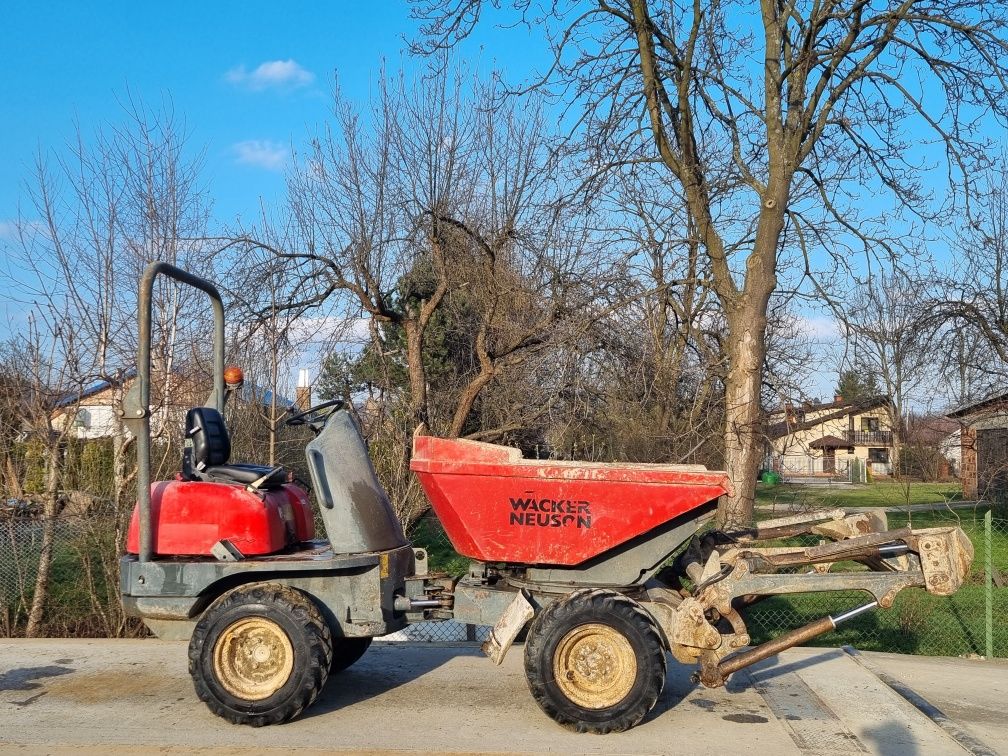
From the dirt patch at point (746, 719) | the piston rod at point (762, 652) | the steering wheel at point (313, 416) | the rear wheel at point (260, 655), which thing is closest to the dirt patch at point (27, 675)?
the rear wheel at point (260, 655)

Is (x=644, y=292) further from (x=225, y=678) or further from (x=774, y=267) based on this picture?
(x=225, y=678)

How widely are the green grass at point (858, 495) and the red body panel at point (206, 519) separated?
7.95 m

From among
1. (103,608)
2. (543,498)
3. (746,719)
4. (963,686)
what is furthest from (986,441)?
(103,608)

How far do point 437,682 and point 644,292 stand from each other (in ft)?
15.8

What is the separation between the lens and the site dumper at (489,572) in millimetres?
5590

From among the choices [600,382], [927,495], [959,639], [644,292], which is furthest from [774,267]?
[927,495]

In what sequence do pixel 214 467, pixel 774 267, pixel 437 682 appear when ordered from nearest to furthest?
Answer: pixel 214 467
pixel 437 682
pixel 774 267

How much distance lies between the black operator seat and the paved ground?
4.80 feet

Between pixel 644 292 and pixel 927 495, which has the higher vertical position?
pixel 644 292

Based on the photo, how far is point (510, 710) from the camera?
603 cm

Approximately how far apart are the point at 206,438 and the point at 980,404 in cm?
1446

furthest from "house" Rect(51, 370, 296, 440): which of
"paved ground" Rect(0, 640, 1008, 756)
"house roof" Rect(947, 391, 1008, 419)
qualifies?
"house roof" Rect(947, 391, 1008, 419)

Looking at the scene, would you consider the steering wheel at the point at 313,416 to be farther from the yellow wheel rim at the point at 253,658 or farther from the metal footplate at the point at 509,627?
the metal footplate at the point at 509,627

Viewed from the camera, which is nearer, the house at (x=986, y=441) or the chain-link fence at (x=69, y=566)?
the chain-link fence at (x=69, y=566)
